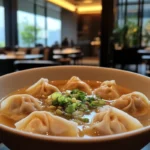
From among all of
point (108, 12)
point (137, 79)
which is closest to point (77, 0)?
point (108, 12)

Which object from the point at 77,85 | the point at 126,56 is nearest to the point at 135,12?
the point at 126,56

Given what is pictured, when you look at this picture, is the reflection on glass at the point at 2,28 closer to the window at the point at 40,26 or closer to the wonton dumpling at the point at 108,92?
the window at the point at 40,26

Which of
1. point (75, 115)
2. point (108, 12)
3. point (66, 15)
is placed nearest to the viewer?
point (75, 115)

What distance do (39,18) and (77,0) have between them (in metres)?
1.98

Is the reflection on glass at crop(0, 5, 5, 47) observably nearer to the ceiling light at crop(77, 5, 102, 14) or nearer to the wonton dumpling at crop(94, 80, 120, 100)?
the ceiling light at crop(77, 5, 102, 14)

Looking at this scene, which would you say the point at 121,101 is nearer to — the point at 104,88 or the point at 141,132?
the point at 104,88

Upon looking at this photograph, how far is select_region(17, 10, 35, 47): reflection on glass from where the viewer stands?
10.1 metres

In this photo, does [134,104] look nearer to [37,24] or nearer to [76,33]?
[37,24]

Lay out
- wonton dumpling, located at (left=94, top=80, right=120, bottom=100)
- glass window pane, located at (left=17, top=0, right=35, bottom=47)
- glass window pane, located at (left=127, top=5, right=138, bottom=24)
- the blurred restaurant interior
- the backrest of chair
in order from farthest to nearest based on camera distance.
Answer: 1. glass window pane, located at (left=127, top=5, right=138, bottom=24)
2. glass window pane, located at (left=17, top=0, right=35, bottom=47)
3. the backrest of chair
4. the blurred restaurant interior
5. wonton dumpling, located at (left=94, top=80, right=120, bottom=100)

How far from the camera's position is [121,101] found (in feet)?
2.20

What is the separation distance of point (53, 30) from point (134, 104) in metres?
12.7

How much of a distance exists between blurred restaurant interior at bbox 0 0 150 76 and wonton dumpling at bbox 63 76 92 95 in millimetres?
2463

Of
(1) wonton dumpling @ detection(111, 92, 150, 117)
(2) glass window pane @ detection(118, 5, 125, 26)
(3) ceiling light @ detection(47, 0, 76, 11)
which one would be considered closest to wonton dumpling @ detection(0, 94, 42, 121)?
(1) wonton dumpling @ detection(111, 92, 150, 117)

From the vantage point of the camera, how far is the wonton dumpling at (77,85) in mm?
780
